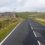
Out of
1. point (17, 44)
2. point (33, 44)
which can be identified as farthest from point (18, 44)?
point (33, 44)

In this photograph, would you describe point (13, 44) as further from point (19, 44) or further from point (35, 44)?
point (35, 44)

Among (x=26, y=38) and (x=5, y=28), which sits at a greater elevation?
(x=26, y=38)

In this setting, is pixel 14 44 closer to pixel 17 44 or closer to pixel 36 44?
pixel 17 44

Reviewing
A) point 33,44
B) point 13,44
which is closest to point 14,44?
point 13,44

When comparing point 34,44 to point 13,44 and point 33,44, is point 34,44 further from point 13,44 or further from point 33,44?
point 13,44

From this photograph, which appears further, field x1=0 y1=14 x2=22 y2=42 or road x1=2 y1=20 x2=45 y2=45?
field x1=0 y1=14 x2=22 y2=42

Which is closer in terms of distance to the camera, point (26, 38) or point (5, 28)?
point (26, 38)

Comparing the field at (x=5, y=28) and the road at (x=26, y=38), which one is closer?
the road at (x=26, y=38)
